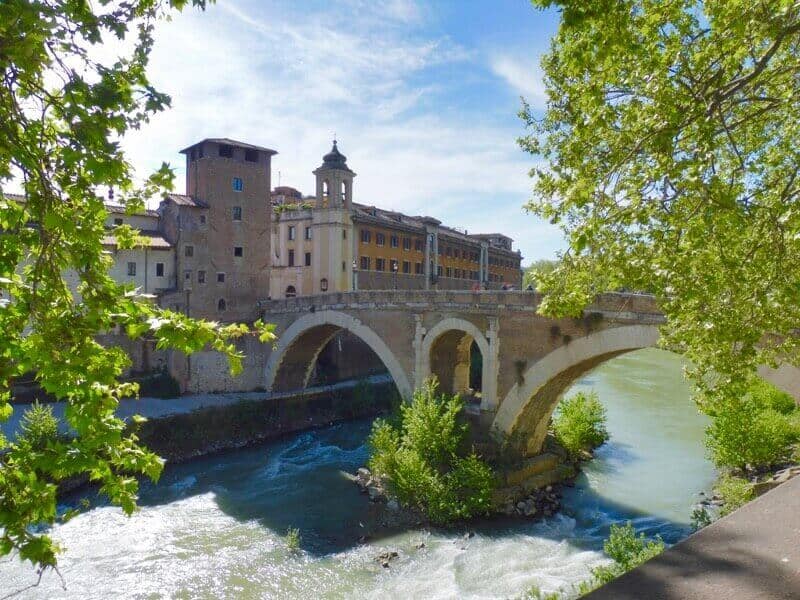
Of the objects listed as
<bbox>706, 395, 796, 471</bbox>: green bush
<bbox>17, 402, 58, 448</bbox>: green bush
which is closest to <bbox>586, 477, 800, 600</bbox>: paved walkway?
<bbox>706, 395, 796, 471</bbox>: green bush

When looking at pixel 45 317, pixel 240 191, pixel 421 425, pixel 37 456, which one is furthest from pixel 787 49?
pixel 240 191

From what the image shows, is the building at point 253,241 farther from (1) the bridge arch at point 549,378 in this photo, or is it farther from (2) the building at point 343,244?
(1) the bridge arch at point 549,378

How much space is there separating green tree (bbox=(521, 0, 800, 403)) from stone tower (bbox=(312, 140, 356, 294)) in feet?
76.1

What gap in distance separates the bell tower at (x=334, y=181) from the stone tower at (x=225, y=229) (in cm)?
325

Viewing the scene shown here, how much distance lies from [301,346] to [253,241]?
17.0 feet

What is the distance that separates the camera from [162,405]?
71.1 feet

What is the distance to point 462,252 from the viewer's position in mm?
43812

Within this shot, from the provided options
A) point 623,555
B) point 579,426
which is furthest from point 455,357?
point 623,555

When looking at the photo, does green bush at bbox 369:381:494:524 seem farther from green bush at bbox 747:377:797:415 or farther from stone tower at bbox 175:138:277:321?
stone tower at bbox 175:138:277:321

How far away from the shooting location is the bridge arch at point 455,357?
637 inches

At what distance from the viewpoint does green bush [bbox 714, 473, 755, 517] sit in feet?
39.1

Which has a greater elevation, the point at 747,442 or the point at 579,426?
the point at 747,442

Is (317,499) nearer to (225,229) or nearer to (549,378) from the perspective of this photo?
(549,378)

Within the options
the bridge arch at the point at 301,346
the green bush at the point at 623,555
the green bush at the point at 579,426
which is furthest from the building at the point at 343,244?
the green bush at the point at 623,555
